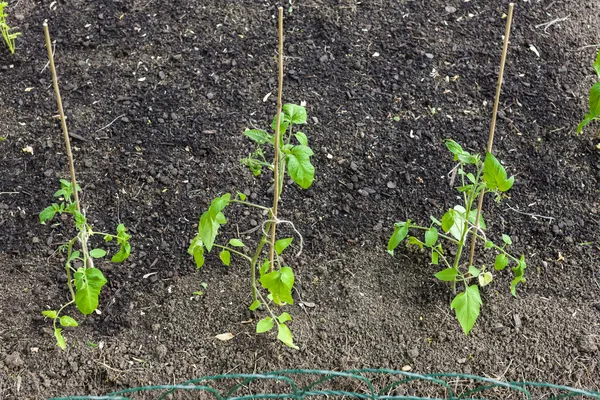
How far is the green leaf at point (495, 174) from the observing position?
1.96 m

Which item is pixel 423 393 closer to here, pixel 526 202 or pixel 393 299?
pixel 393 299

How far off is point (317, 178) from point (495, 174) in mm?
1040

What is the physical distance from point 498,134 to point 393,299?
1.02 metres

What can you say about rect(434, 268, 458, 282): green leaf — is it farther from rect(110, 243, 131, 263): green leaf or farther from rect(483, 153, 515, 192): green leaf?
rect(110, 243, 131, 263): green leaf

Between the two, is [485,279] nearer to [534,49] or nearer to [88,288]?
[88,288]

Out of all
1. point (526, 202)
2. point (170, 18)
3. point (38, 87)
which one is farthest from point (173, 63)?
point (526, 202)

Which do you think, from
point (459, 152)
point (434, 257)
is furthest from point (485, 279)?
point (459, 152)

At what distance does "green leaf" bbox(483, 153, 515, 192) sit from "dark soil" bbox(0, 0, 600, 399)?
0.70 meters

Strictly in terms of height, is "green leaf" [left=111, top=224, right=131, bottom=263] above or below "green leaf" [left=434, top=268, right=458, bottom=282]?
above

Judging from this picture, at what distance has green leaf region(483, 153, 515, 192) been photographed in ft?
6.42

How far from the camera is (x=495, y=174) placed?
1972mm

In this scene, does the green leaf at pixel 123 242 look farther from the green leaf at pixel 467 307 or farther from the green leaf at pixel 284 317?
the green leaf at pixel 467 307

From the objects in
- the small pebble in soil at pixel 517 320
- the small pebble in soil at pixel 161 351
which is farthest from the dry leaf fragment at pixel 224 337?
the small pebble in soil at pixel 517 320

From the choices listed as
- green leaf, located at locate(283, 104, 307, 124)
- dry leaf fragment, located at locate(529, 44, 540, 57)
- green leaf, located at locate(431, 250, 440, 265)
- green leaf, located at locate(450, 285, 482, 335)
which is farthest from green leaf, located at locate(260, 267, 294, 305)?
dry leaf fragment, located at locate(529, 44, 540, 57)
